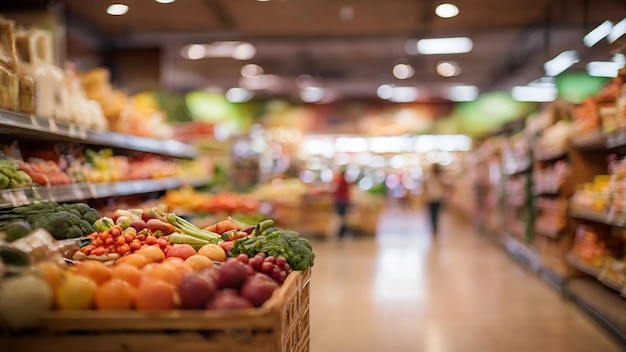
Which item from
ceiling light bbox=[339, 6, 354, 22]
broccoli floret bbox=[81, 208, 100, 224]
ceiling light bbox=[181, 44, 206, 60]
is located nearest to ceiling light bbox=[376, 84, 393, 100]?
ceiling light bbox=[181, 44, 206, 60]

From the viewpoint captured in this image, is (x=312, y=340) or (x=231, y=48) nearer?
(x=312, y=340)

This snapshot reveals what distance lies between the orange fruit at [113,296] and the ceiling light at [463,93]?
687 inches

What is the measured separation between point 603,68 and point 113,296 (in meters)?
5.68

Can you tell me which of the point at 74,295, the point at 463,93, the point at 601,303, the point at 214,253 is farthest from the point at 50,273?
the point at 463,93

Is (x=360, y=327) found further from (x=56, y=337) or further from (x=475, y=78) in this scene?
(x=475, y=78)

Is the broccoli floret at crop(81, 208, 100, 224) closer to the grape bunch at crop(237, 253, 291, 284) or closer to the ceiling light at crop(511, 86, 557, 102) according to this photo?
the grape bunch at crop(237, 253, 291, 284)

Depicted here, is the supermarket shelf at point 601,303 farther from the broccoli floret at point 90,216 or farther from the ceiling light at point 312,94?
the ceiling light at point 312,94

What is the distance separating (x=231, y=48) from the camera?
12.1 metres

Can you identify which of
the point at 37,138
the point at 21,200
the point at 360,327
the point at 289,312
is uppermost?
the point at 37,138

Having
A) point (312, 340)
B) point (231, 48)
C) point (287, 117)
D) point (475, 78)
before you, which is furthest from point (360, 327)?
point (287, 117)

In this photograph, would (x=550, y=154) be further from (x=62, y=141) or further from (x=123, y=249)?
(x=123, y=249)

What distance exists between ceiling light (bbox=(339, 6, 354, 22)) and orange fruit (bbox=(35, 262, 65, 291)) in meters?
6.43

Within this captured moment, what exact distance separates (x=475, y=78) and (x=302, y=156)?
7.34 m

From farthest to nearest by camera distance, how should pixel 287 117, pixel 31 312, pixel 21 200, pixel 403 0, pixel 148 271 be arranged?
pixel 287 117 < pixel 403 0 < pixel 21 200 < pixel 148 271 < pixel 31 312
